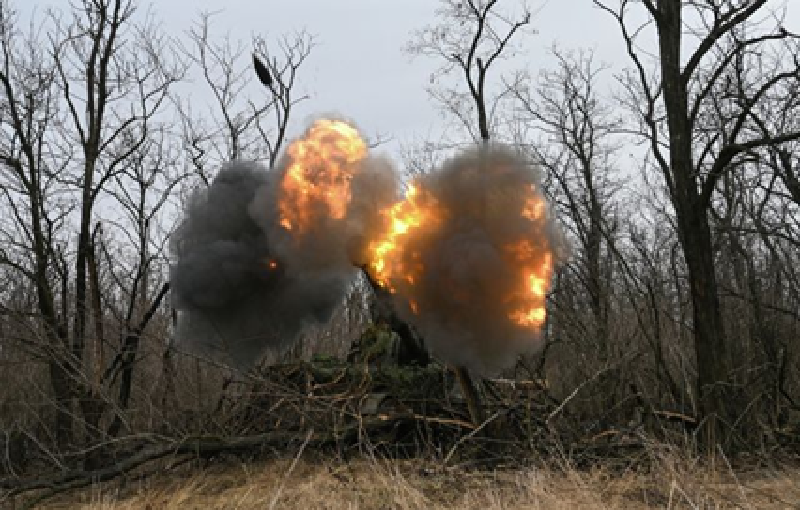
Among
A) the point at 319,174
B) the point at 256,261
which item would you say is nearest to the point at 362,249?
the point at 319,174

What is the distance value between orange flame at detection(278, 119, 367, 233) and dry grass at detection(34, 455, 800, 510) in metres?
2.72

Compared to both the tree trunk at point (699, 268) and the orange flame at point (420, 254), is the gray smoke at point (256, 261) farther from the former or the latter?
the tree trunk at point (699, 268)

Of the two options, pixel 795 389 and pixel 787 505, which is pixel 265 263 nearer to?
pixel 787 505

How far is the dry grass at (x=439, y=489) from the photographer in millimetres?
7227

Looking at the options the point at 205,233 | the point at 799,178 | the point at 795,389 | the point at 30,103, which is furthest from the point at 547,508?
the point at 30,103

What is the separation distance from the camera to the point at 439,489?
311 inches

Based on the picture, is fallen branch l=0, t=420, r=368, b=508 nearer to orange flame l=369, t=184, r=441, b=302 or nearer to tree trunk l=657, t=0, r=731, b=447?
orange flame l=369, t=184, r=441, b=302

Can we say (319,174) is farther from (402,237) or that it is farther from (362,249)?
(402,237)

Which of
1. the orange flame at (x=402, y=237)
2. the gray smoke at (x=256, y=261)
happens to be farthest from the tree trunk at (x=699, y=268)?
the gray smoke at (x=256, y=261)

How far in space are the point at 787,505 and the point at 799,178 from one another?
8.40 meters

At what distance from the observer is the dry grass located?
723 centimetres

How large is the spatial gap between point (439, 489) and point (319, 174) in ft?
12.0

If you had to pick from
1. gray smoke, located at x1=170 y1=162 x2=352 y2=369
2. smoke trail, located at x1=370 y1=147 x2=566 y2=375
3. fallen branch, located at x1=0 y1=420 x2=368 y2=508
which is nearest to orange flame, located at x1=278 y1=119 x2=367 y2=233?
gray smoke, located at x1=170 y1=162 x2=352 y2=369

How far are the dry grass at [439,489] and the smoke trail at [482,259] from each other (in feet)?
4.43
